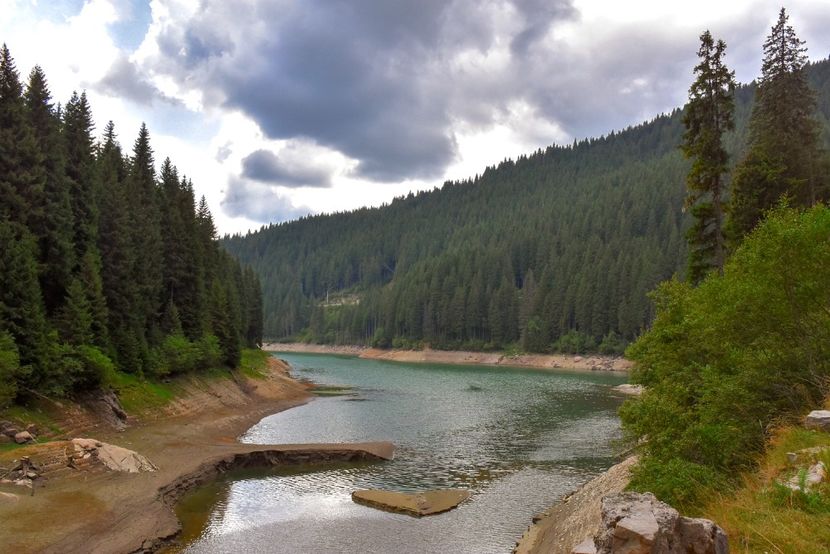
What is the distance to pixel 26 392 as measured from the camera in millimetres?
35906

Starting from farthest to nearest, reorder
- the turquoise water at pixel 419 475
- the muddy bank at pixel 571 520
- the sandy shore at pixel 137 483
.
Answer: the turquoise water at pixel 419 475 < the muddy bank at pixel 571 520 < the sandy shore at pixel 137 483

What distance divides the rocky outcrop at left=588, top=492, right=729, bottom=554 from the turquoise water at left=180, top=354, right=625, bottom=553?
15.5 meters

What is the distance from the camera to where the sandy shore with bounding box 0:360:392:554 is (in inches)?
853

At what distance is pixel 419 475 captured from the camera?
3575cm

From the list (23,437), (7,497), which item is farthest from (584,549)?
(23,437)

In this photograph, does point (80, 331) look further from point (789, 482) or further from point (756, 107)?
point (756, 107)

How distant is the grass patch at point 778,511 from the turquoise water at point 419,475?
43.4ft

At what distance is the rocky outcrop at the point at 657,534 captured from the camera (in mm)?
9047

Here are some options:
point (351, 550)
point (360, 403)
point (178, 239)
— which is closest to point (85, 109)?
point (178, 239)

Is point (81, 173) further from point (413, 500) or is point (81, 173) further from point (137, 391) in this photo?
point (413, 500)

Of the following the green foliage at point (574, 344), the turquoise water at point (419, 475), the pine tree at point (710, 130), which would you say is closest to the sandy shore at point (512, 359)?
the green foliage at point (574, 344)

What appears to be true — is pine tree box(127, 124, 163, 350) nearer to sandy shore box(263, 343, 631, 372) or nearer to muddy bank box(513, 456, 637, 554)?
muddy bank box(513, 456, 637, 554)

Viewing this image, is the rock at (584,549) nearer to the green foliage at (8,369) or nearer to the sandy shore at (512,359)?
the green foliage at (8,369)

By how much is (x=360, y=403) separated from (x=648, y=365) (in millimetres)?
45899
